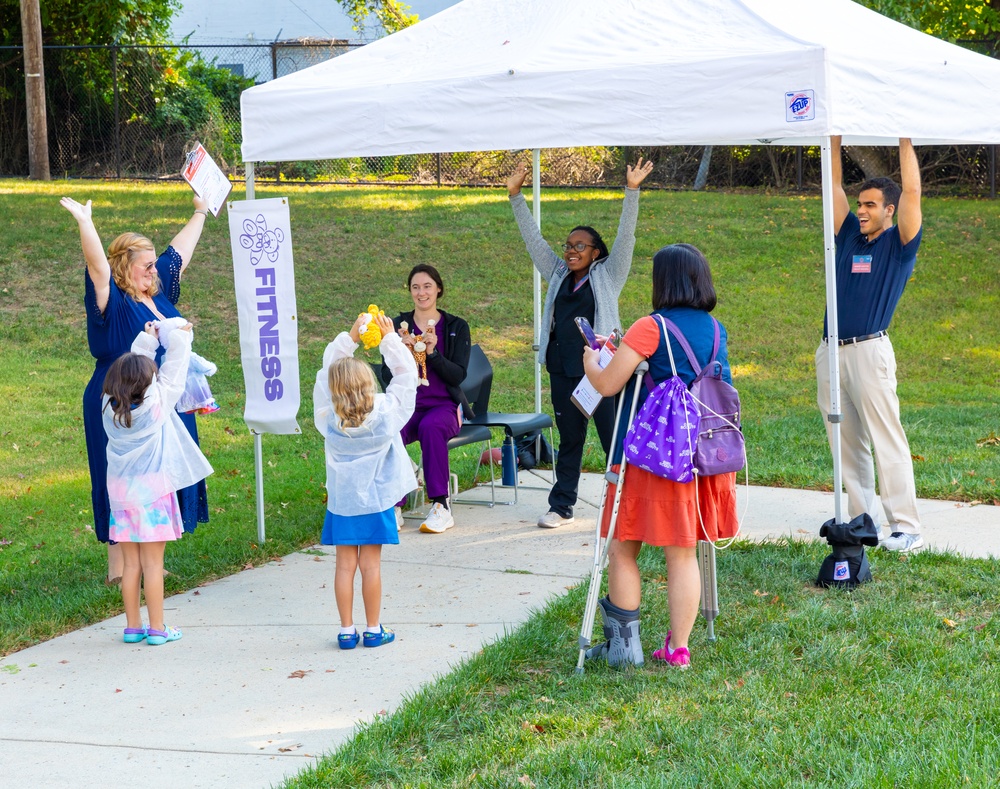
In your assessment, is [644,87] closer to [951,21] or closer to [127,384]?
[127,384]

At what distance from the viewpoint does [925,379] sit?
39.3 feet

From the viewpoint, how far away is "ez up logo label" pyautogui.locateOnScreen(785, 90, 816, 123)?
200 inches

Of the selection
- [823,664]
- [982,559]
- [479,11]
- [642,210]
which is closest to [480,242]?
[642,210]

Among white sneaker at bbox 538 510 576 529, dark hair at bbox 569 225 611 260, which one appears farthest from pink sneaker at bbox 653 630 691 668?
dark hair at bbox 569 225 611 260

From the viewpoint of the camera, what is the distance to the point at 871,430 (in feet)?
20.1

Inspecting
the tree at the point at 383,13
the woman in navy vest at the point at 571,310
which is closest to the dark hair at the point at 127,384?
the woman in navy vest at the point at 571,310

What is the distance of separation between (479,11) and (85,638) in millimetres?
4202

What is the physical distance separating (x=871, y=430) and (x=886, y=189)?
1278mm

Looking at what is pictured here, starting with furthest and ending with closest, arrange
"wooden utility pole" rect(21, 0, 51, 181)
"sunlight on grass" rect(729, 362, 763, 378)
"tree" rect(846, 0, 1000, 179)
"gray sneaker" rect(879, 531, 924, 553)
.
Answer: "wooden utility pole" rect(21, 0, 51, 181) < "tree" rect(846, 0, 1000, 179) < "sunlight on grass" rect(729, 362, 763, 378) < "gray sneaker" rect(879, 531, 924, 553)

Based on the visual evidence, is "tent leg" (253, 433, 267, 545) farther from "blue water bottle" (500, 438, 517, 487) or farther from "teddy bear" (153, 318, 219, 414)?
"blue water bottle" (500, 438, 517, 487)

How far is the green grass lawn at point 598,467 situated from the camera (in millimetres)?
3893

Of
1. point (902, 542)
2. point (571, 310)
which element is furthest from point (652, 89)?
point (902, 542)

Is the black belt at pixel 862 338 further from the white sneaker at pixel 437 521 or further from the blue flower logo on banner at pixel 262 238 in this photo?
the blue flower logo on banner at pixel 262 238

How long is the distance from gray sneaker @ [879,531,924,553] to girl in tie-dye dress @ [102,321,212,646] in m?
3.65
